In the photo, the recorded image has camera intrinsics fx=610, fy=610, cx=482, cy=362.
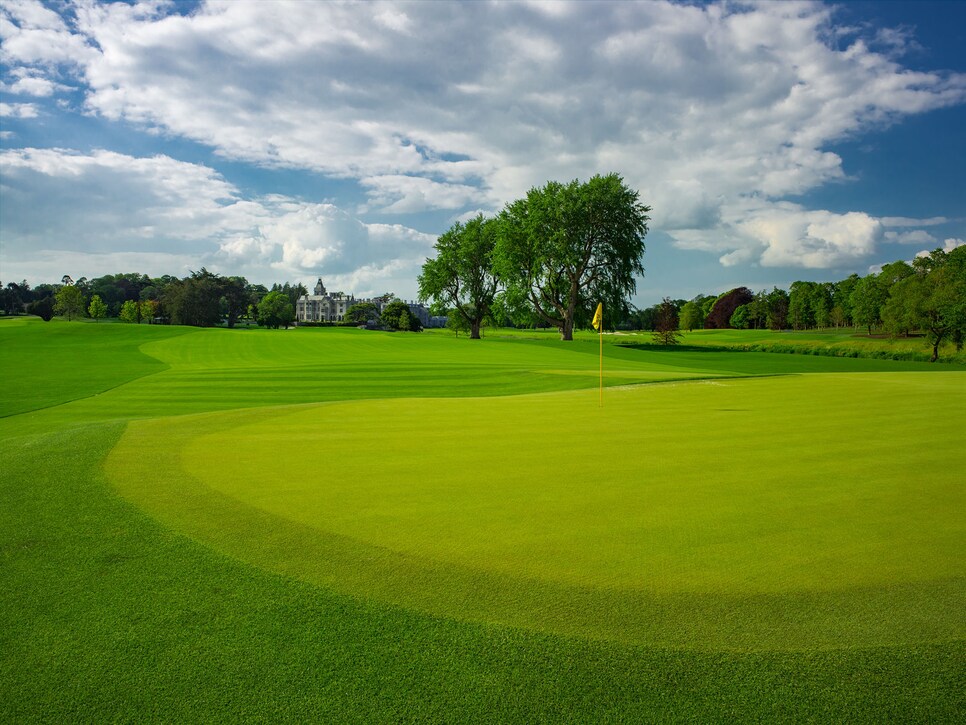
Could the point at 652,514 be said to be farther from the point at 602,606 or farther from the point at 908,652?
the point at 908,652

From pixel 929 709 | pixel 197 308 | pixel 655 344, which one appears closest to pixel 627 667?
pixel 929 709

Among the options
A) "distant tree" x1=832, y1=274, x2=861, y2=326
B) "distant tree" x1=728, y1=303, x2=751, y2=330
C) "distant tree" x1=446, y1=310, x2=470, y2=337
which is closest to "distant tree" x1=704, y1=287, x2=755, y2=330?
"distant tree" x1=728, y1=303, x2=751, y2=330

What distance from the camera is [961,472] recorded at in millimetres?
9164

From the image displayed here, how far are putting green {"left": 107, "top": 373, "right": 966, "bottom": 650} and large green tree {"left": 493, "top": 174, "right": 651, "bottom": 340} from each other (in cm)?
5047

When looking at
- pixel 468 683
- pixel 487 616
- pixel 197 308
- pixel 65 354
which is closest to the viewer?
pixel 468 683

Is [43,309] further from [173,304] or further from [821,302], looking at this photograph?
[821,302]

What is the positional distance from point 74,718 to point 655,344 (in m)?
61.3

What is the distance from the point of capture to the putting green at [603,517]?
4.63m

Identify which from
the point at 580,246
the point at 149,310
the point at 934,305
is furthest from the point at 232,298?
the point at 934,305

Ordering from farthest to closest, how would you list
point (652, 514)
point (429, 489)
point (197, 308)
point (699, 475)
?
1. point (197, 308)
2. point (699, 475)
3. point (429, 489)
4. point (652, 514)

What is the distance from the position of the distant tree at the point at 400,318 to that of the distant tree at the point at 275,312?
31.2 metres

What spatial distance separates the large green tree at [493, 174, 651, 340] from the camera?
6159cm

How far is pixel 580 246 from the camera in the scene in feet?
205

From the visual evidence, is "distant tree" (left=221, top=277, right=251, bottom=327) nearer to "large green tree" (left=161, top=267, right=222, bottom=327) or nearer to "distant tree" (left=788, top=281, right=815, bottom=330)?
"large green tree" (left=161, top=267, right=222, bottom=327)
